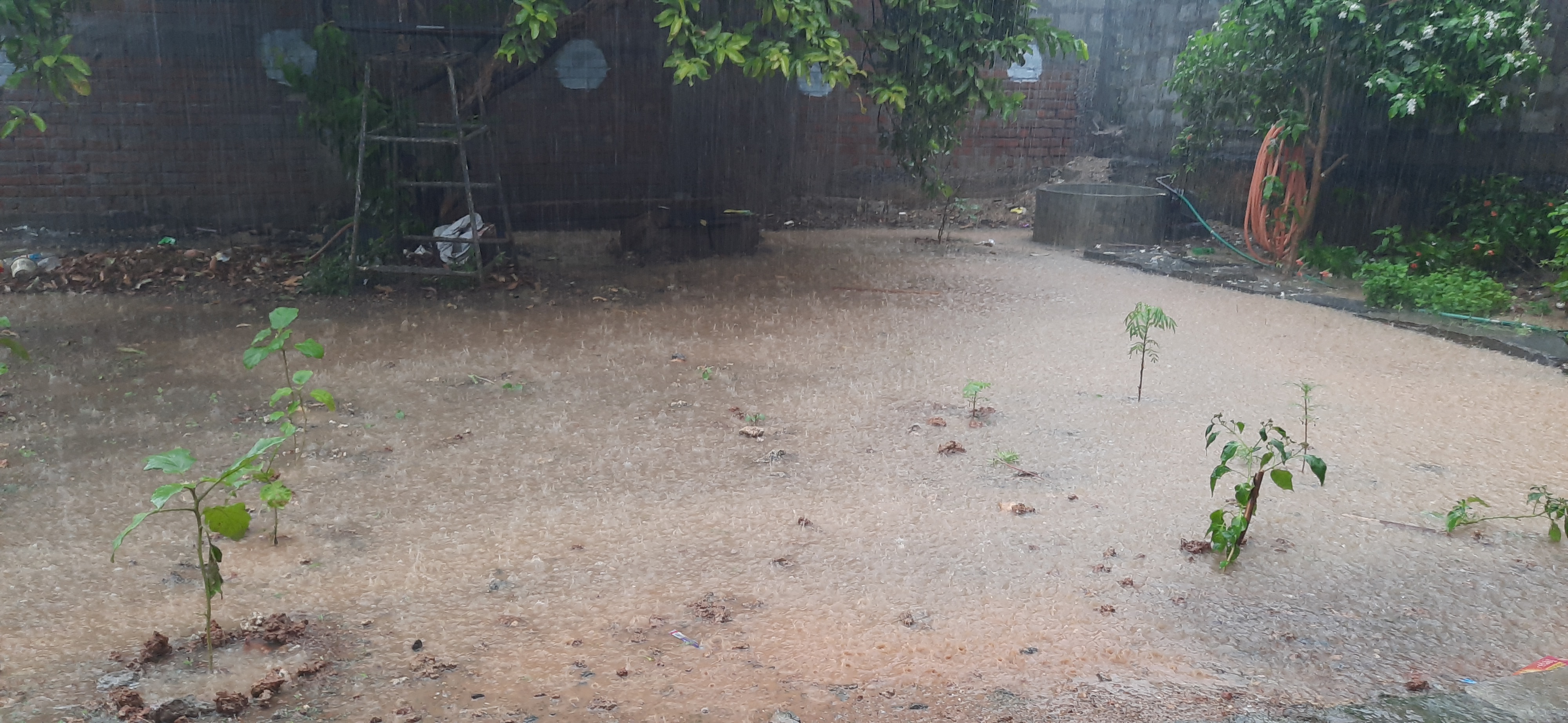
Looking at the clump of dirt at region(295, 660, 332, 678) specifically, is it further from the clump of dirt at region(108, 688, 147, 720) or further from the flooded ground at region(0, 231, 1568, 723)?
the clump of dirt at region(108, 688, 147, 720)

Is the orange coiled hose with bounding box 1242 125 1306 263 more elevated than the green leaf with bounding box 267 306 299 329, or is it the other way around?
the orange coiled hose with bounding box 1242 125 1306 263

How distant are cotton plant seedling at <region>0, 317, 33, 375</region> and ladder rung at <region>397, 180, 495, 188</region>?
7.73 ft

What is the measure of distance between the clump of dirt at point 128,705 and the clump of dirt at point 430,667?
57 cm

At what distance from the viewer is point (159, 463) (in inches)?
96.3

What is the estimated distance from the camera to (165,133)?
799 centimetres

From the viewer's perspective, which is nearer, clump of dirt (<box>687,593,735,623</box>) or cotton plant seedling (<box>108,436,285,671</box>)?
cotton plant seedling (<box>108,436,285,671</box>)

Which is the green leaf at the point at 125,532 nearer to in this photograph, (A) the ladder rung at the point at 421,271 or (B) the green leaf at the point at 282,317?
(B) the green leaf at the point at 282,317

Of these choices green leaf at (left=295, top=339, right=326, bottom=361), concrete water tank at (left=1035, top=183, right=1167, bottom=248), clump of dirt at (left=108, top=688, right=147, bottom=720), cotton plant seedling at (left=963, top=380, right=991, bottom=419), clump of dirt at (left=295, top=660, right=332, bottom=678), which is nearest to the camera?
clump of dirt at (left=108, top=688, right=147, bottom=720)

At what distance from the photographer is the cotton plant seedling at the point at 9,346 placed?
11.1 feet

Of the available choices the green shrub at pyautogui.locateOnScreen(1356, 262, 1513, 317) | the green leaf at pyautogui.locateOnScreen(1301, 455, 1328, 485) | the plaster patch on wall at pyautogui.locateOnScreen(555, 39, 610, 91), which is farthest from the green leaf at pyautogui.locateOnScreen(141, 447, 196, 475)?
the plaster patch on wall at pyautogui.locateOnScreen(555, 39, 610, 91)

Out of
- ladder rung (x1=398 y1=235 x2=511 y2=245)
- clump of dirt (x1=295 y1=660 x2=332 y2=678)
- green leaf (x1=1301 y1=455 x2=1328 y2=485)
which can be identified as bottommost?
clump of dirt (x1=295 y1=660 x2=332 y2=678)

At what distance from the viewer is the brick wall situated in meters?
7.75

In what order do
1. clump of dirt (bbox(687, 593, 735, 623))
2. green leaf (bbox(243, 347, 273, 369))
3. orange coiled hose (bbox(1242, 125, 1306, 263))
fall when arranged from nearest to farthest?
clump of dirt (bbox(687, 593, 735, 623)), green leaf (bbox(243, 347, 273, 369)), orange coiled hose (bbox(1242, 125, 1306, 263))

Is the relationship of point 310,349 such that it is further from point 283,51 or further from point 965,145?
point 965,145
